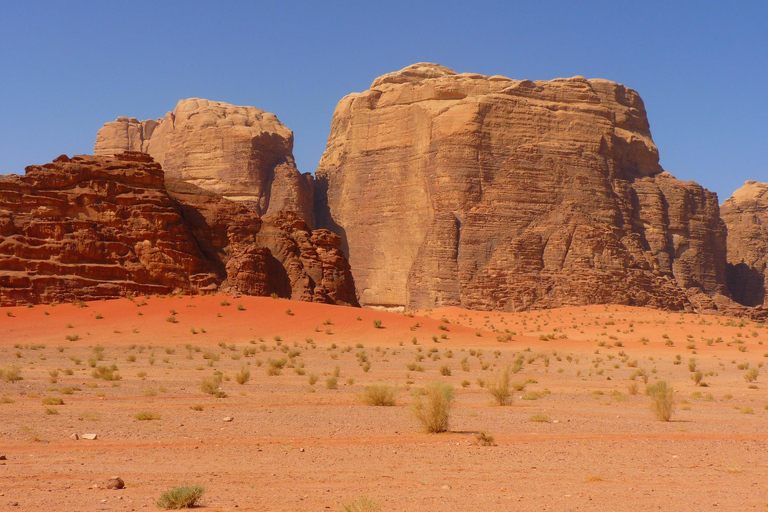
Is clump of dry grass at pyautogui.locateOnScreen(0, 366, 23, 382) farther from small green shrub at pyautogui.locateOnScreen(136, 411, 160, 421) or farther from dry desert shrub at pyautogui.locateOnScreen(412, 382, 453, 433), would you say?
dry desert shrub at pyautogui.locateOnScreen(412, 382, 453, 433)

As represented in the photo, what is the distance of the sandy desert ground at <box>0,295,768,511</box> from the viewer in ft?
28.6

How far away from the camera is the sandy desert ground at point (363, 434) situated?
8.72 meters

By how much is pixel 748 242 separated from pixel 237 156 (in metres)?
53.3

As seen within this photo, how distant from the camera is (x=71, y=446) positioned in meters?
11.4

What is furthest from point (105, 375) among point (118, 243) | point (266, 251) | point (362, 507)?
point (266, 251)

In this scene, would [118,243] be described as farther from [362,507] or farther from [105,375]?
[362,507]

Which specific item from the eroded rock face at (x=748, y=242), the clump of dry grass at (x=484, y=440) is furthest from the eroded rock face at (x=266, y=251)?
the eroded rock face at (x=748, y=242)

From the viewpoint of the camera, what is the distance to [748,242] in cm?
8669

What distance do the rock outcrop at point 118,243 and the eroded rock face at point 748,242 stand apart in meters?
50.5

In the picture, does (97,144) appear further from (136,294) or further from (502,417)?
(502,417)

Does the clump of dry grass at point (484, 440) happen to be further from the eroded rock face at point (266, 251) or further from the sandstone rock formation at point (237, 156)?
the sandstone rock formation at point (237, 156)

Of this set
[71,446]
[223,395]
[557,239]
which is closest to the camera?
[71,446]

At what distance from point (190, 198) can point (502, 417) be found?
38408 millimetres

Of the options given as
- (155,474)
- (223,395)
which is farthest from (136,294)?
(155,474)
